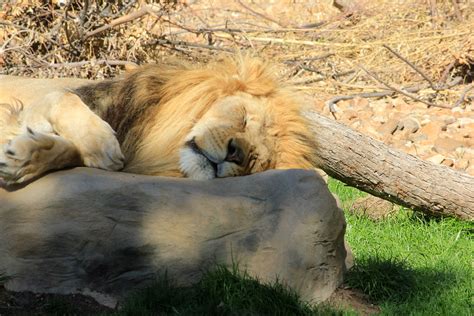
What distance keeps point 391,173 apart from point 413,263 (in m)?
0.84

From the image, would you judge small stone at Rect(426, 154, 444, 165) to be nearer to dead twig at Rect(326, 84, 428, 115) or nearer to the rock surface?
the rock surface

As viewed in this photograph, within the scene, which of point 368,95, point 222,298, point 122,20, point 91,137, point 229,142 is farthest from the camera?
point 368,95

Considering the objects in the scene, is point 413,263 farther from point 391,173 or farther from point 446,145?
point 446,145

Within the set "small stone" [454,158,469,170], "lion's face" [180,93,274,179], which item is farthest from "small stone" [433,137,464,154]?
"lion's face" [180,93,274,179]

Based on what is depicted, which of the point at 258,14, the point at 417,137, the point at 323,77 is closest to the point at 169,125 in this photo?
the point at 417,137

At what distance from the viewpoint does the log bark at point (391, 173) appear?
5492 mm

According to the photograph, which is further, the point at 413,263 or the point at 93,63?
the point at 93,63

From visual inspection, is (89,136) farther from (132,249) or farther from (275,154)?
(275,154)

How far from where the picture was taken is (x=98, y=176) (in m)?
3.74

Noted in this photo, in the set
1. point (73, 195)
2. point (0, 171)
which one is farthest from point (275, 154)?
point (0, 171)

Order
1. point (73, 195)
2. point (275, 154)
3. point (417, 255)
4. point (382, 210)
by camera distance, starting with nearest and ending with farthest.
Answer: point (73, 195) < point (275, 154) < point (417, 255) < point (382, 210)

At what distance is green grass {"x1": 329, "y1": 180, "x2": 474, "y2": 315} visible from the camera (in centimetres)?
416

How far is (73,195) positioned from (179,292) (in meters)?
0.66

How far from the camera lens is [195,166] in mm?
3975
